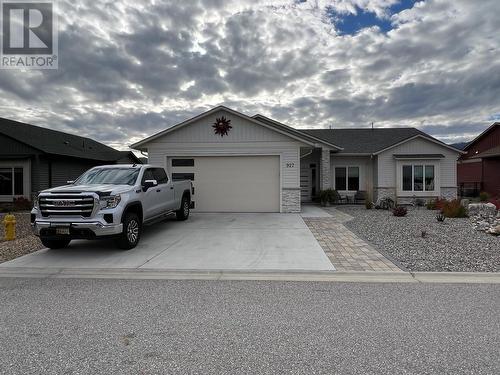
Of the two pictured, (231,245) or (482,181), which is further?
(482,181)

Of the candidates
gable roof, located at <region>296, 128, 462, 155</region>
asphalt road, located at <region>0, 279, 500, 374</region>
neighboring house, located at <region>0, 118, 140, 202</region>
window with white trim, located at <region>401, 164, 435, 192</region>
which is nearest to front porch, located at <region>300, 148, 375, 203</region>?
gable roof, located at <region>296, 128, 462, 155</region>

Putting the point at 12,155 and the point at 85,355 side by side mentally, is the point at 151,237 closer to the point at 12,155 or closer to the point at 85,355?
the point at 85,355

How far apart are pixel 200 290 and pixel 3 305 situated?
2.68 metres

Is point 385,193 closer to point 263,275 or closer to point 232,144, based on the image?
point 232,144

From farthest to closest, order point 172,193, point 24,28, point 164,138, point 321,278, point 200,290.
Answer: point 164,138, point 24,28, point 172,193, point 321,278, point 200,290

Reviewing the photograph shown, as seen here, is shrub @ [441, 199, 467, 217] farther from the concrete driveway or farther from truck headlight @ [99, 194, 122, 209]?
truck headlight @ [99, 194, 122, 209]

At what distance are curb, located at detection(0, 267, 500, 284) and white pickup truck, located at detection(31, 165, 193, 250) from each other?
3.45ft

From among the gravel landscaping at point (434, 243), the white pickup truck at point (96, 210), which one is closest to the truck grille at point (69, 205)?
the white pickup truck at point (96, 210)

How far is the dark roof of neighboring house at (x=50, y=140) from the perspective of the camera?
65.5ft

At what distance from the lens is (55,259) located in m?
7.07

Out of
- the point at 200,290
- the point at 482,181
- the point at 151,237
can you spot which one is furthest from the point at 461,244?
the point at 482,181

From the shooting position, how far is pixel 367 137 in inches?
898

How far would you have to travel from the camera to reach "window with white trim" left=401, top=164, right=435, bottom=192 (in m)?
19.0

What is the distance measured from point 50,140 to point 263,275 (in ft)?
74.8
